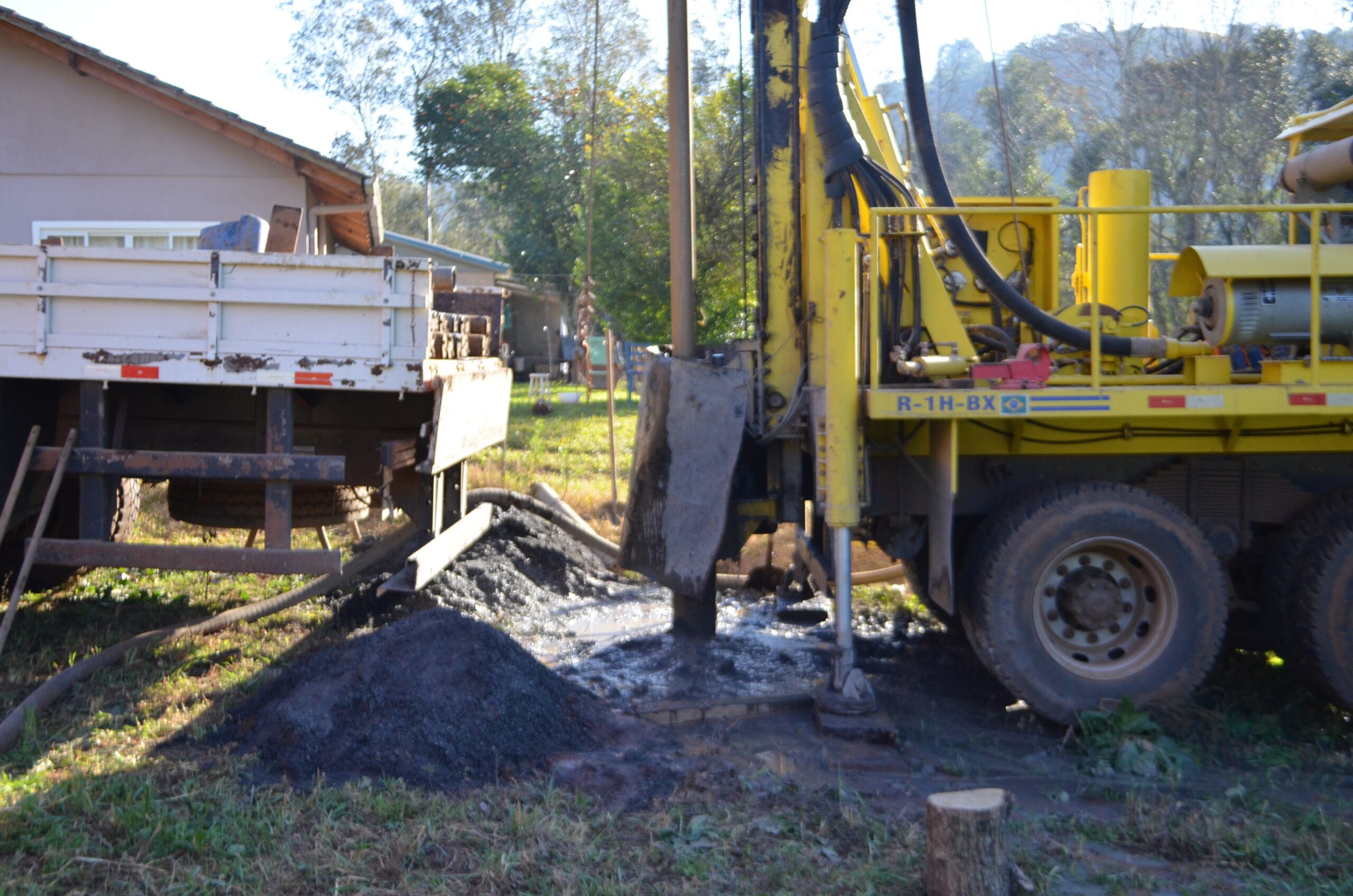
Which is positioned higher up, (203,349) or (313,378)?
(203,349)

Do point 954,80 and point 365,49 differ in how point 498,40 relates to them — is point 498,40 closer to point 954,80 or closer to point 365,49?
point 365,49

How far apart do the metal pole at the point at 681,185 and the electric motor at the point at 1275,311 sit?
2.73 metres

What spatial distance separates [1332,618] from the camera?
213 inches

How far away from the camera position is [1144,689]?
17.7 feet

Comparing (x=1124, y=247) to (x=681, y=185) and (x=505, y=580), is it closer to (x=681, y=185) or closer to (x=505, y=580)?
(x=681, y=185)

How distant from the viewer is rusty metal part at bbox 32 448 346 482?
235 inches

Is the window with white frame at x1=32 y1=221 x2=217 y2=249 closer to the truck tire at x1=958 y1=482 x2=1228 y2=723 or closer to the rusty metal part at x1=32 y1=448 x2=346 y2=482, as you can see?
the rusty metal part at x1=32 y1=448 x2=346 y2=482

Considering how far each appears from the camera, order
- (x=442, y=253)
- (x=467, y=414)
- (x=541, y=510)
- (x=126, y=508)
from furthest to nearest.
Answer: (x=442, y=253)
(x=541, y=510)
(x=126, y=508)
(x=467, y=414)

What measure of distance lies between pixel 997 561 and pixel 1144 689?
94 centimetres

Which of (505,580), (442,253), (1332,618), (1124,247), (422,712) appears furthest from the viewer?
(442,253)

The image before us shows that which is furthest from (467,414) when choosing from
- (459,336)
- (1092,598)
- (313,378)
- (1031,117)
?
(1031,117)

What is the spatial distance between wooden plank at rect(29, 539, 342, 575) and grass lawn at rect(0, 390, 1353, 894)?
89 cm

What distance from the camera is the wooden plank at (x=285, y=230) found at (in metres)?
7.52

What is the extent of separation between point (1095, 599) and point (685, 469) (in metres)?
2.15
